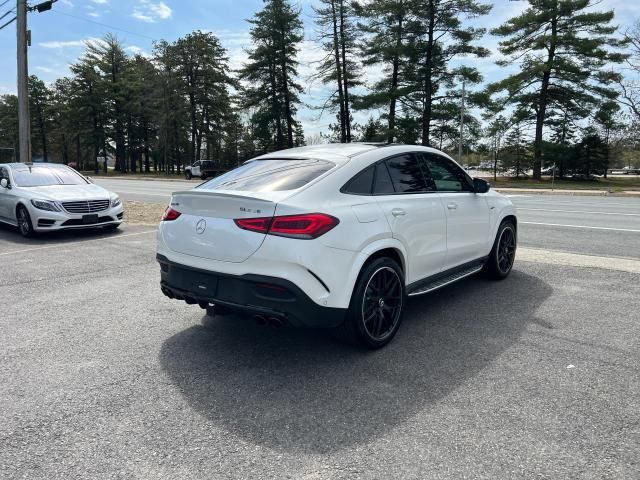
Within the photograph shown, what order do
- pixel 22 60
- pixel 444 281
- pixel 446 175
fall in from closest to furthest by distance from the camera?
1. pixel 444 281
2. pixel 446 175
3. pixel 22 60

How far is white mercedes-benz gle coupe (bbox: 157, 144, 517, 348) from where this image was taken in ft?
11.0

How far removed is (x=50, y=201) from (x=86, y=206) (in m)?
0.65

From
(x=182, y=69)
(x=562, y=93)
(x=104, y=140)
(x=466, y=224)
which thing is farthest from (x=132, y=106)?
(x=466, y=224)

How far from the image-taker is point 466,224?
16.7ft

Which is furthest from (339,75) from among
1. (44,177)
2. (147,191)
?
(44,177)

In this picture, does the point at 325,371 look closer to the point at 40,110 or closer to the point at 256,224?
the point at 256,224

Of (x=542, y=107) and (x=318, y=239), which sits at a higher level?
(x=542, y=107)

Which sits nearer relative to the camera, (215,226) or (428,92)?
(215,226)

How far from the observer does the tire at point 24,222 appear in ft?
31.1

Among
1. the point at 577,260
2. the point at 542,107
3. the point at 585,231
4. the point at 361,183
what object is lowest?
the point at 577,260

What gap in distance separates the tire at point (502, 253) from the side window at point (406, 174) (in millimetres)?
1801

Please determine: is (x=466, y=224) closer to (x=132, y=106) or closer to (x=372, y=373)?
(x=372, y=373)

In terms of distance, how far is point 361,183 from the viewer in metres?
3.91

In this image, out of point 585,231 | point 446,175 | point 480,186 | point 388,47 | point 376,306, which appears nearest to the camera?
point 376,306
